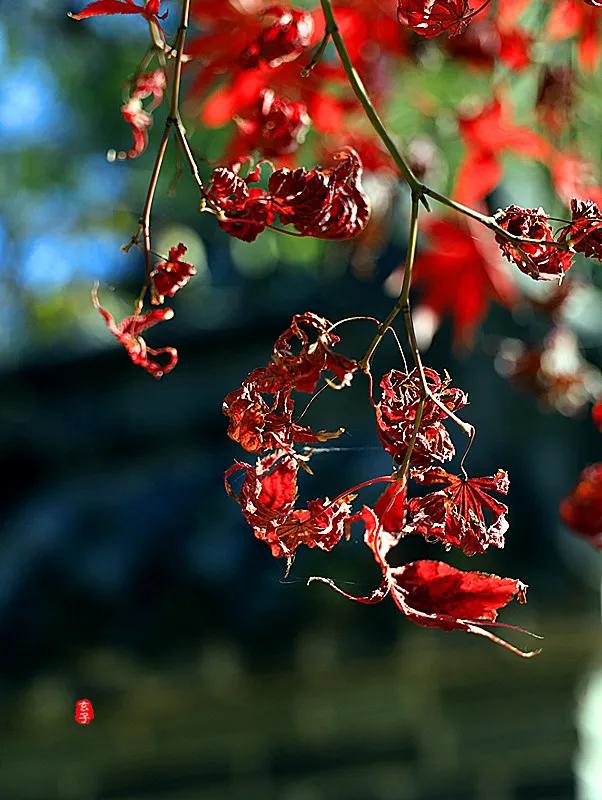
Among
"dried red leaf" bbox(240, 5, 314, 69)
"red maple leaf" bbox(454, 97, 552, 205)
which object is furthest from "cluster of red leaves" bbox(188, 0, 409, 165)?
"red maple leaf" bbox(454, 97, 552, 205)

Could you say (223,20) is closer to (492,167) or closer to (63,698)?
(492,167)

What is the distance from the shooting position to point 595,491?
0.82 metres

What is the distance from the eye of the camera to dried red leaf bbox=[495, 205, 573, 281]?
0.60 m

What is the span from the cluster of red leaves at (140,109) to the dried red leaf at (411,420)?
0.23 metres

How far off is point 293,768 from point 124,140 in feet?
5.71

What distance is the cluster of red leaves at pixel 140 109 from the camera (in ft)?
2.54

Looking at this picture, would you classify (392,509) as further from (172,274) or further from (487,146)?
(487,146)

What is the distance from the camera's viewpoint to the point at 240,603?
1.97 m

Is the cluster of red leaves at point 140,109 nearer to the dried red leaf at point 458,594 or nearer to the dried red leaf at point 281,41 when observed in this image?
the dried red leaf at point 281,41

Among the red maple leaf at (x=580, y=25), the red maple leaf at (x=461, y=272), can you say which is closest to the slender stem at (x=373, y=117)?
the red maple leaf at (x=580, y=25)

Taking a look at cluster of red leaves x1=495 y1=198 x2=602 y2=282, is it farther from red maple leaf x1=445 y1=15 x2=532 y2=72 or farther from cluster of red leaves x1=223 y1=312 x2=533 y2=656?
red maple leaf x1=445 y1=15 x2=532 y2=72

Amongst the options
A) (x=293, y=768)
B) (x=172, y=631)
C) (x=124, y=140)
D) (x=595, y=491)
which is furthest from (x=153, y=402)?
(x=595, y=491)

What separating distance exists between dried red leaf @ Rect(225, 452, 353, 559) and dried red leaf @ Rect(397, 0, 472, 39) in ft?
0.77

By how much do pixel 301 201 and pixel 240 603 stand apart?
1.41 meters
